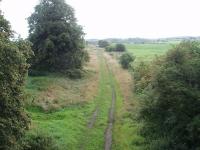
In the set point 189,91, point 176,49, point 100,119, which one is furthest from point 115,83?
point 189,91

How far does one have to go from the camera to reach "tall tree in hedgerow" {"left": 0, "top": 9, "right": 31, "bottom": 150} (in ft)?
83.2

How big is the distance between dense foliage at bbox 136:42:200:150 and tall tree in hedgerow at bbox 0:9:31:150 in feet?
35.3

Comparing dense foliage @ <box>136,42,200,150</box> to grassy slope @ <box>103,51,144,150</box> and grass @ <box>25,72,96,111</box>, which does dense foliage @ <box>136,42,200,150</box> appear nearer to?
grassy slope @ <box>103,51,144,150</box>

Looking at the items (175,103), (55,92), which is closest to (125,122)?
(175,103)

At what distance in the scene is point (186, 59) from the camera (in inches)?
1347

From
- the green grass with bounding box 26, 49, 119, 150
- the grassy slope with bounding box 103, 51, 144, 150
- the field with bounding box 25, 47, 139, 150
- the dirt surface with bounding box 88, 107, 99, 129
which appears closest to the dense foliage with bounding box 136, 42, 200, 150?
the grassy slope with bounding box 103, 51, 144, 150

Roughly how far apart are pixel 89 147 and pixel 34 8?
4565cm

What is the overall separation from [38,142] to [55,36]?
143 ft

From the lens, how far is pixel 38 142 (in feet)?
93.4

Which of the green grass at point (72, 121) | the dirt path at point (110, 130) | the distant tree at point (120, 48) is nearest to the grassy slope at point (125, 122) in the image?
the dirt path at point (110, 130)

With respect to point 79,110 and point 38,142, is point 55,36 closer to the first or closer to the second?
point 79,110

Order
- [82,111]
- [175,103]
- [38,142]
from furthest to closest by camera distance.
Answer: [82,111] → [175,103] → [38,142]

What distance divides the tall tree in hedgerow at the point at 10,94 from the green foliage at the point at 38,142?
1186 millimetres

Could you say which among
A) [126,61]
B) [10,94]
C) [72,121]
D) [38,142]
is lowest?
[72,121]
